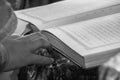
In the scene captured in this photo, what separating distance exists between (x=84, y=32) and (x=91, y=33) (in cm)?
2

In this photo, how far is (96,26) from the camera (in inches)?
29.0

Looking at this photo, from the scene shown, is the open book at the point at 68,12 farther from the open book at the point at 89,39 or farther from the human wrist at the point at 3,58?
the human wrist at the point at 3,58

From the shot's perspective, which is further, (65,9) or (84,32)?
(65,9)

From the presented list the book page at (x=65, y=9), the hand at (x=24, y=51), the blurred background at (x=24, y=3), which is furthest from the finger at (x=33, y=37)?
the blurred background at (x=24, y=3)

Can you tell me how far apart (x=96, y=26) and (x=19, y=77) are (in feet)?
0.86

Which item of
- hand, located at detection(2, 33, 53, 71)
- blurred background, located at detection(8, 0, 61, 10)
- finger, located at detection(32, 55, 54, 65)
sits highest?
hand, located at detection(2, 33, 53, 71)

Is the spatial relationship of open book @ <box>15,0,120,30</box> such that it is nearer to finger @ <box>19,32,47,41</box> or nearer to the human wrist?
finger @ <box>19,32,47,41</box>

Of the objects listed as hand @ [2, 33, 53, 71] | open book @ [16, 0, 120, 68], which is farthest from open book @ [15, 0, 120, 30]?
hand @ [2, 33, 53, 71]

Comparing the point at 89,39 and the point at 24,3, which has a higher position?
the point at 89,39

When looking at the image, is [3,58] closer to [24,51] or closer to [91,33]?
[24,51]

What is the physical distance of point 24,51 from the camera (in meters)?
0.66

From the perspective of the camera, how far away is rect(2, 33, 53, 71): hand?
642 millimetres

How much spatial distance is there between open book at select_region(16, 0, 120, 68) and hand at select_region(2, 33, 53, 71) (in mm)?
46

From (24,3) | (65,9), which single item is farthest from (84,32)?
(24,3)
